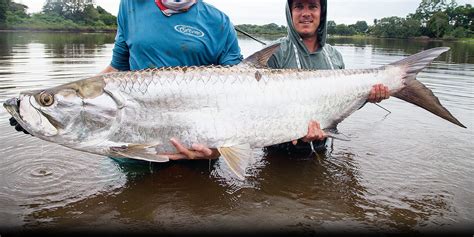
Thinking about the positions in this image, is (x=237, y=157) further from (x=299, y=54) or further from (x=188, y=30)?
(x=299, y=54)

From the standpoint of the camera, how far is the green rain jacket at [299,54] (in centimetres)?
559

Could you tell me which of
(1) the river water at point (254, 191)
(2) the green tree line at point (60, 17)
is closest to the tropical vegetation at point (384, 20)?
(2) the green tree line at point (60, 17)

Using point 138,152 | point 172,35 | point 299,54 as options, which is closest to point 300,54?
point 299,54

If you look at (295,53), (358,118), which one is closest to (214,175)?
(295,53)

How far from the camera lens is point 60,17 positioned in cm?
8875

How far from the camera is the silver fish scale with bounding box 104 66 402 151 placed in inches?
138

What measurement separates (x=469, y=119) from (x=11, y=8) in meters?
85.9

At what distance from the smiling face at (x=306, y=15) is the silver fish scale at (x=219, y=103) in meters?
1.45

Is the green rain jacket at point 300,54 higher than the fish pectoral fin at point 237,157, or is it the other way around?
the green rain jacket at point 300,54

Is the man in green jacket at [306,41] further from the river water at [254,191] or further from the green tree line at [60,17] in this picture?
the green tree line at [60,17]

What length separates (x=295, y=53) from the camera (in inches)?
222

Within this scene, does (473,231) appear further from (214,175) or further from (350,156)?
(214,175)

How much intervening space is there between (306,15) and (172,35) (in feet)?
6.62

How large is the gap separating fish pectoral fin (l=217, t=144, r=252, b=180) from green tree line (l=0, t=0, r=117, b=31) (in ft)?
223
